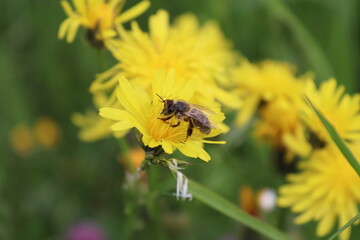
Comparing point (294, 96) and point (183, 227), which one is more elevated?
point (294, 96)

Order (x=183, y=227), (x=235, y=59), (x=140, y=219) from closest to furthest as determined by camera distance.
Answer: (x=140, y=219) → (x=183, y=227) → (x=235, y=59)

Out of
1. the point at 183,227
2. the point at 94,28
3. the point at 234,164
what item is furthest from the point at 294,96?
the point at 94,28

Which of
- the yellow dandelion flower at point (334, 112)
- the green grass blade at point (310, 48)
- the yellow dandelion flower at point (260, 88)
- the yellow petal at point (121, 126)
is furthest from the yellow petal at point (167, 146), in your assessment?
the green grass blade at point (310, 48)

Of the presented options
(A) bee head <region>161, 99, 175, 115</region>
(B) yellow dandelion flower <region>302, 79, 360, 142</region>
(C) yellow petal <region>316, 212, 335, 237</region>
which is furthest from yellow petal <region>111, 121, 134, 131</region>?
(C) yellow petal <region>316, 212, 335, 237</region>

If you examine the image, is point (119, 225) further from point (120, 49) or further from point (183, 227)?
point (120, 49)

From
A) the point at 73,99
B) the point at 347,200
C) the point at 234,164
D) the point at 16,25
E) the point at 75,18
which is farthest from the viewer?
the point at 16,25

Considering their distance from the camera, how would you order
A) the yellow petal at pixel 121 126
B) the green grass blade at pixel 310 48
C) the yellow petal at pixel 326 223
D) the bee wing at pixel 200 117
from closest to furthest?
the yellow petal at pixel 121 126 → the bee wing at pixel 200 117 → the yellow petal at pixel 326 223 → the green grass blade at pixel 310 48

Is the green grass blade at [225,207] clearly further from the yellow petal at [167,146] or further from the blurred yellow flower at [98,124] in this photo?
the blurred yellow flower at [98,124]
